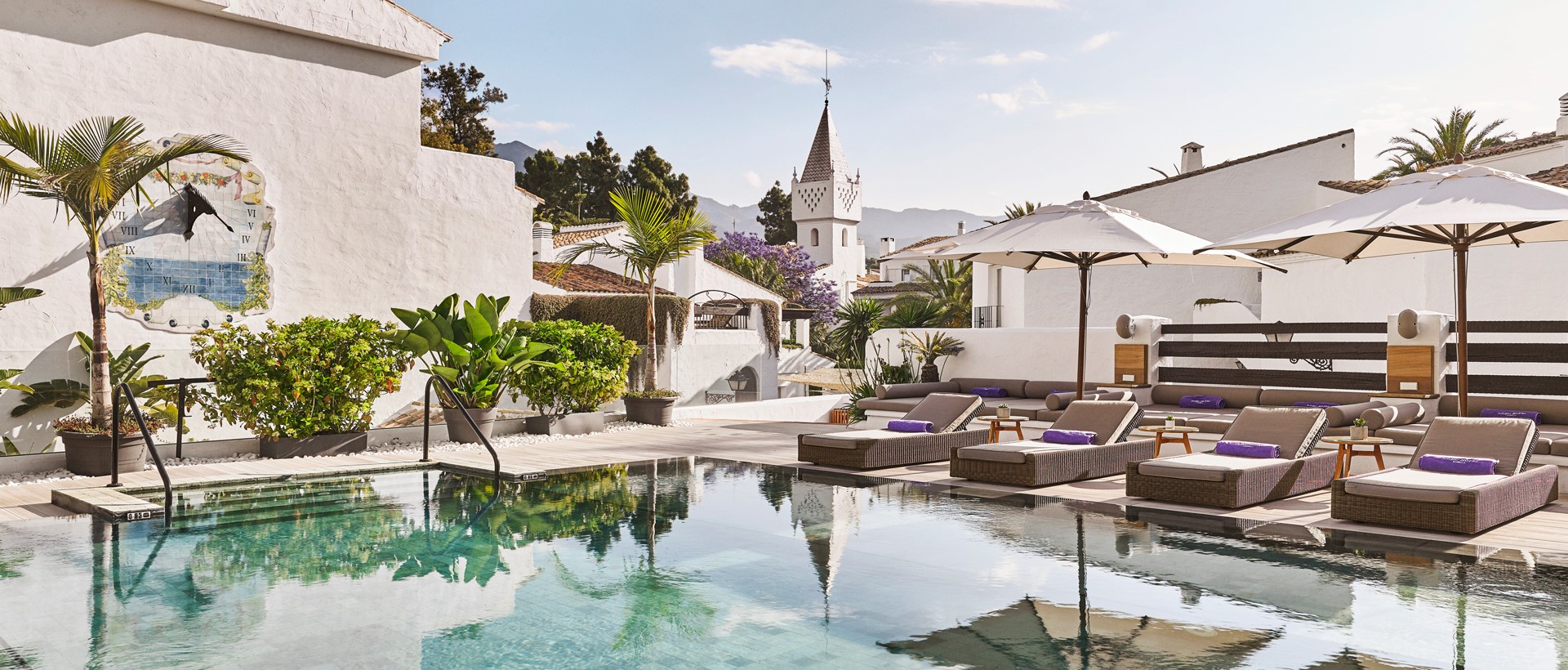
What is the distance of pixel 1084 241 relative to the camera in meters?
9.91

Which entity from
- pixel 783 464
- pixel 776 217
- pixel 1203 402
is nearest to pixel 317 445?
pixel 783 464

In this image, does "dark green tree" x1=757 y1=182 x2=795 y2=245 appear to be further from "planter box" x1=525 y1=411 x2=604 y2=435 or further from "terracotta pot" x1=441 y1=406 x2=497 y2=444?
"terracotta pot" x1=441 y1=406 x2=497 y2=444

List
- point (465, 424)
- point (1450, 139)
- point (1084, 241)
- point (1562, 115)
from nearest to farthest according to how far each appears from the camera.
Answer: point (1084, 241) < point (465, 424) < point (1562, 115) < point (1450, 139)

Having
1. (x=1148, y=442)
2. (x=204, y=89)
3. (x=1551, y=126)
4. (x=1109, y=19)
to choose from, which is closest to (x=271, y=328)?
(x=204, y=89)

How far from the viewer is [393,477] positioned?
9.70 m

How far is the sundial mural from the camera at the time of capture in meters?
12.4

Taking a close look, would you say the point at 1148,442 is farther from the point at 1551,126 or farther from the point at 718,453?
the point at 1551,126

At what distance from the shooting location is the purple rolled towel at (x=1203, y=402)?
12.0 metres

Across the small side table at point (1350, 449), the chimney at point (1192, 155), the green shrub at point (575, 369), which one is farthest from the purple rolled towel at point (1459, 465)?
the chimney at point (1192, 155)

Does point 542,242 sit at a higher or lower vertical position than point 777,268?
lower

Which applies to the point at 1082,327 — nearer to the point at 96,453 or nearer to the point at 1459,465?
the point at 1459,465

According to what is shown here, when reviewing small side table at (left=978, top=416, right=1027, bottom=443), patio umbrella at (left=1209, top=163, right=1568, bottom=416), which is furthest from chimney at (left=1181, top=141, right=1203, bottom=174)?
patio umbrella at (left=1209, top=163, right=1568, bottom=416)

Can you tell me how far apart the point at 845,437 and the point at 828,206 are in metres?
55.0

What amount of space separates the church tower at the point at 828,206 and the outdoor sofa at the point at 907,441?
52183 mm
